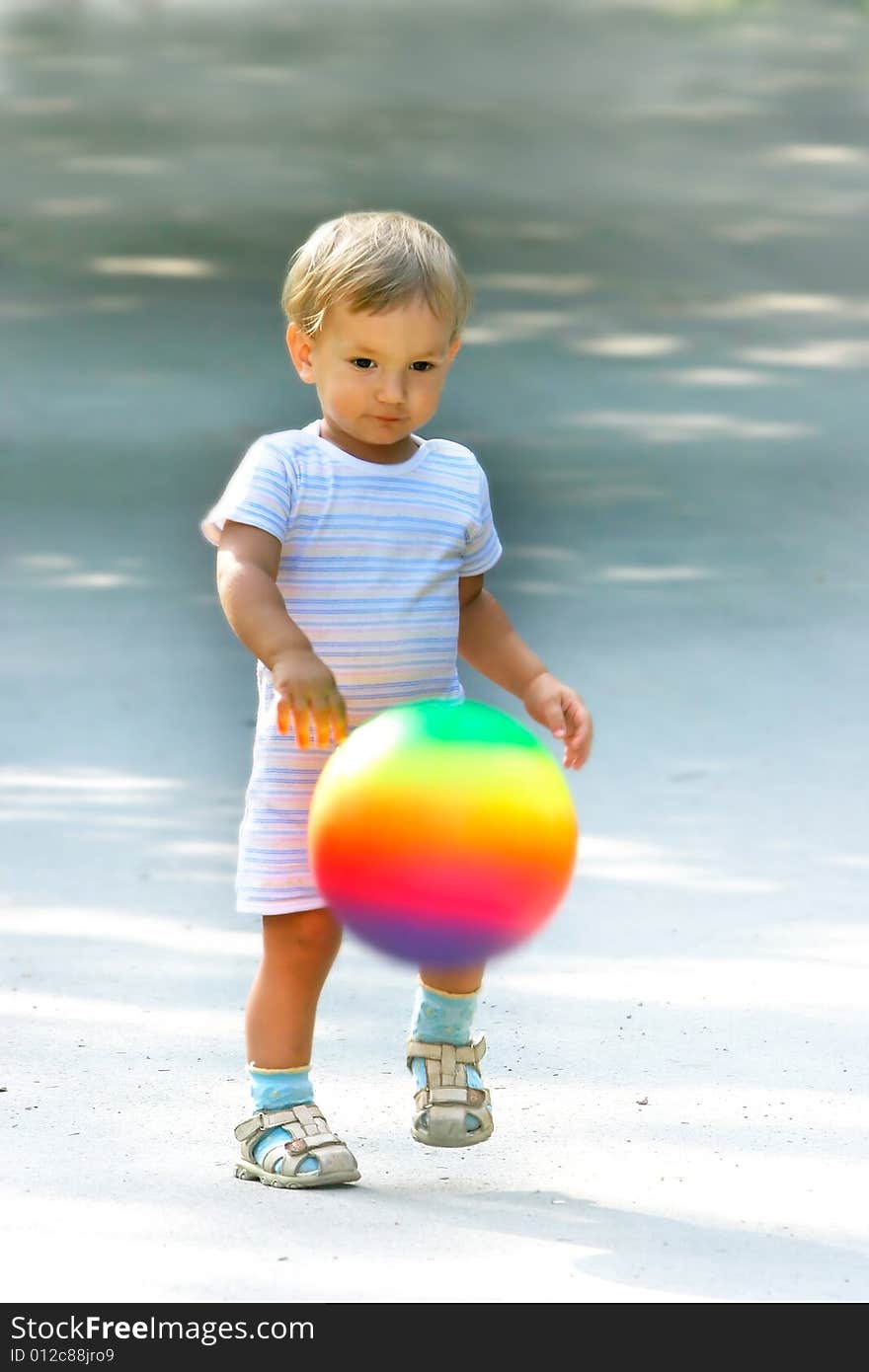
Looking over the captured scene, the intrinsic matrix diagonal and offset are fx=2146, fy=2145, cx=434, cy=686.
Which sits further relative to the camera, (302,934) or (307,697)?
(302,934)

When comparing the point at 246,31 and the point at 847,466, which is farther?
the point at 246,31

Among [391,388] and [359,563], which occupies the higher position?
[391,388]

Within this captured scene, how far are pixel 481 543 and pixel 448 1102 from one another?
78 centimetres

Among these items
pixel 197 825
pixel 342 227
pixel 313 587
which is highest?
pixel 342 227

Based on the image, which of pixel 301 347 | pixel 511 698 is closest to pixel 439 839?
pixel 301 347

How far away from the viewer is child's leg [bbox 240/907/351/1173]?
9.49 ft

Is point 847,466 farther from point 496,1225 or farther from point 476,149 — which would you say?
point 476,149

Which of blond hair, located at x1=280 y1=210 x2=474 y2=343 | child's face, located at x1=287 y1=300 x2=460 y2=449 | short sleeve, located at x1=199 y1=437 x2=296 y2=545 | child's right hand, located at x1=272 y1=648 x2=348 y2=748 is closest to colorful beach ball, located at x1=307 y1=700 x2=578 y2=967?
child's right hand, located at x1=272 y1=648 x2=348 y2=748

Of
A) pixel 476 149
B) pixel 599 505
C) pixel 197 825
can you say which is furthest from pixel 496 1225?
pixel 476 149

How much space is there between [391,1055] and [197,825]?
131 cm

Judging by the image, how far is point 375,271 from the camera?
109 inches

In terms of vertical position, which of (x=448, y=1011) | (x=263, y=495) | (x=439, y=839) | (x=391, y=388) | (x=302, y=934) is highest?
(x=391, y=388)

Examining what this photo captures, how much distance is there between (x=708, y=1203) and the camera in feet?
9.13

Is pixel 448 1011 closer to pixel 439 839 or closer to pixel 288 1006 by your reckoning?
pixel 288 1006
